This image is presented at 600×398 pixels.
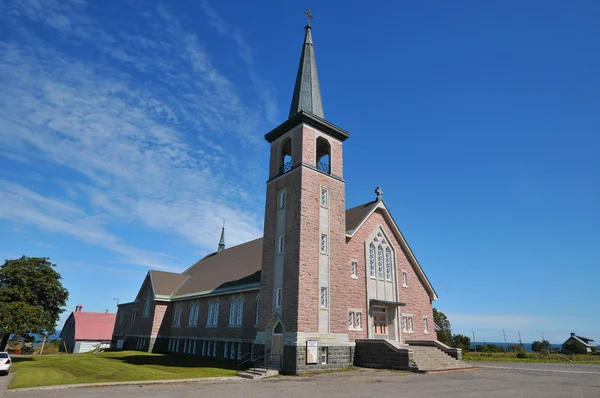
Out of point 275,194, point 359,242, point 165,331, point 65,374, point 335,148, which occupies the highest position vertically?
point 335,148

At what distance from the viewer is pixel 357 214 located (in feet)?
99.9

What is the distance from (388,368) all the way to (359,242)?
28.0ft

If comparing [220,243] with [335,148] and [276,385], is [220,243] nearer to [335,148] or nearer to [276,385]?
[335,148]

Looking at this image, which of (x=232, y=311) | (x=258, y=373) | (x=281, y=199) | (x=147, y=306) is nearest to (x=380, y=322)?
(x=258, y=373)

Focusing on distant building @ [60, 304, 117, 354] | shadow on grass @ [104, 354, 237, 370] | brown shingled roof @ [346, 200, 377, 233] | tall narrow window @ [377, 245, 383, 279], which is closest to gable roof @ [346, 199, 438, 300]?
brown shingled roof @ [346, 200, 377, 233]

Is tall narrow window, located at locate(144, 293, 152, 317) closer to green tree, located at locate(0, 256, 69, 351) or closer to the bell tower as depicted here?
green tree, located at locate(0, 256, 69, 351)

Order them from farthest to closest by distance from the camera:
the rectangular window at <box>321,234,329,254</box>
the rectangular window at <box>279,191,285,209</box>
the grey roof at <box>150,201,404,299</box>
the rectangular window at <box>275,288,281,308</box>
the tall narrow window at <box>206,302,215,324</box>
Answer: the tall narrow window at <box>206,302,215,324</box>, the grey roof at <box>150,201,404,299</box>, the rectangular window at <box>279,191,285,209</box>, the rectangular window at <box>321,234,329,254</box>, the rectangular window at <box>275,288,281,308</box>

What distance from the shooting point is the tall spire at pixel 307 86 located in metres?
28.5

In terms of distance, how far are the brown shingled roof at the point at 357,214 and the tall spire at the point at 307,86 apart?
304 inches

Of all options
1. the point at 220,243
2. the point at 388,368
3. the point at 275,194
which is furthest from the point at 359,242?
the point at 220,243

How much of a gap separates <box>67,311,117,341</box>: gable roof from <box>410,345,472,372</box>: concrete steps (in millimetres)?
53223

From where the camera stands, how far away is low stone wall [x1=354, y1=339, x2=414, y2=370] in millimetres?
22141

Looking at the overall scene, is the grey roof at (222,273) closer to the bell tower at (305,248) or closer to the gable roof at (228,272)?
the gable roof at (228,272)

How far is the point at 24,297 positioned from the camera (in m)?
31.0
